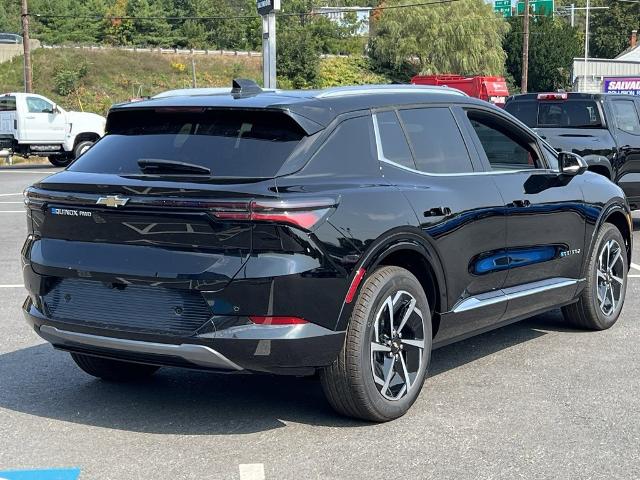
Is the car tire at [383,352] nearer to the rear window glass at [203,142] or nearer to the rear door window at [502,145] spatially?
the rear window glass at [203,142]

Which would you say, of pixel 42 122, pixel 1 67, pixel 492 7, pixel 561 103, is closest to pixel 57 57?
pixel 1 67

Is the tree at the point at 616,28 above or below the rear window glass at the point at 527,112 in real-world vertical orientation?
above

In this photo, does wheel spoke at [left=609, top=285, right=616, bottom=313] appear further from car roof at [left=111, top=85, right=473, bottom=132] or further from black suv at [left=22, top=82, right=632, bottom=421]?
car roof at [left=111, top=85, right=473, bottom=132]

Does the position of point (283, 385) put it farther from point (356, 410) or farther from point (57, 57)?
point (57, 57)

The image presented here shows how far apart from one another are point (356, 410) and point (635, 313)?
3.87m

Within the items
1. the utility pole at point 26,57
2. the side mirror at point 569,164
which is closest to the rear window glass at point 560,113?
the side mirror at point 569,164

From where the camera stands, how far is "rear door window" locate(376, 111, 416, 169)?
5.25 m

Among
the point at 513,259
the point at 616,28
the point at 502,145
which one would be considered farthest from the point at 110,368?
the point at 616,28

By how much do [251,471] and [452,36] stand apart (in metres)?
68.4

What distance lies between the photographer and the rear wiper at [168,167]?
15.4 feet

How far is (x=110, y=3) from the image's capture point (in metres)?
123

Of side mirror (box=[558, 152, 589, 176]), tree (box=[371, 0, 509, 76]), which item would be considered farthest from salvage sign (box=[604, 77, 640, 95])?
side mirror (box=[558, 152, 589, 176])

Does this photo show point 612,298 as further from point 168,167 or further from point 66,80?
point 66,80

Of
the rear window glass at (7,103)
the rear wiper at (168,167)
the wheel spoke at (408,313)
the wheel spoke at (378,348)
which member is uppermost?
the rear wiper at (168,167)
